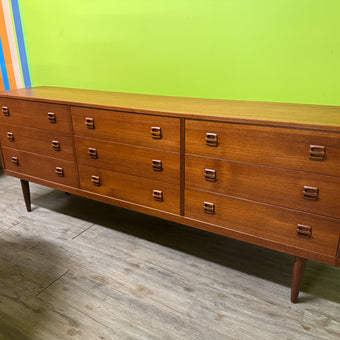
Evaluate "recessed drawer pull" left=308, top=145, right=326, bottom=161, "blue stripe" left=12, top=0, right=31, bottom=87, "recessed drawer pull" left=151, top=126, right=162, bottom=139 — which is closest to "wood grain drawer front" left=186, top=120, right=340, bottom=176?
"recessed drawer pull" left=308, top=145, right=326, bottom=161

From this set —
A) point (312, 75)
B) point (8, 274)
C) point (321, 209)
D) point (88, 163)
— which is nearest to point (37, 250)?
point (8, 274)

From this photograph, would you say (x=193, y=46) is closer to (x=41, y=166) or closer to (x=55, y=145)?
(x=55, y=145)

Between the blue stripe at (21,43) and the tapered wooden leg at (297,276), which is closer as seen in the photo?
the tapered wooden leg at (297,276)

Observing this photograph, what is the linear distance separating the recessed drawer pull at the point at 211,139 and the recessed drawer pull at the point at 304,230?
0.48 metres

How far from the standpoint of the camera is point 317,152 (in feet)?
3.66

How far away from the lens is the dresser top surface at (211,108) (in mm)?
1180

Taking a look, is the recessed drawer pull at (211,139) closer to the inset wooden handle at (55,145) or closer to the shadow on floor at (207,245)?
the shadow on floor at (207,245)

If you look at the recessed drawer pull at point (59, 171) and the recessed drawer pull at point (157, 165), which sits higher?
the recessed drawer pull at point (157, 165)

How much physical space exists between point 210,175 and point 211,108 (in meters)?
0.31

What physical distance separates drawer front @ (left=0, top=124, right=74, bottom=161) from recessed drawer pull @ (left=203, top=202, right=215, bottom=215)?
850 mm

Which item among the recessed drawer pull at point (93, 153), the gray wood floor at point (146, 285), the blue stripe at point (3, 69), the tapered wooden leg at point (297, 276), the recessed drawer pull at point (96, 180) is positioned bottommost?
the gray wood floor at point (146, 285)

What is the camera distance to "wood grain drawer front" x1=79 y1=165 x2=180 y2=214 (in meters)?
1.54

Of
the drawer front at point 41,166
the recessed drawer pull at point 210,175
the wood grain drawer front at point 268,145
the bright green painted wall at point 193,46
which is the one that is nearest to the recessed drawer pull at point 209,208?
the recessed drawer pull at point 210,175

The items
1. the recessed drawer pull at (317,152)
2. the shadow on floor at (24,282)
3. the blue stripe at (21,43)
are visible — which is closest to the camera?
the recessed drawer pull at (317,152)
